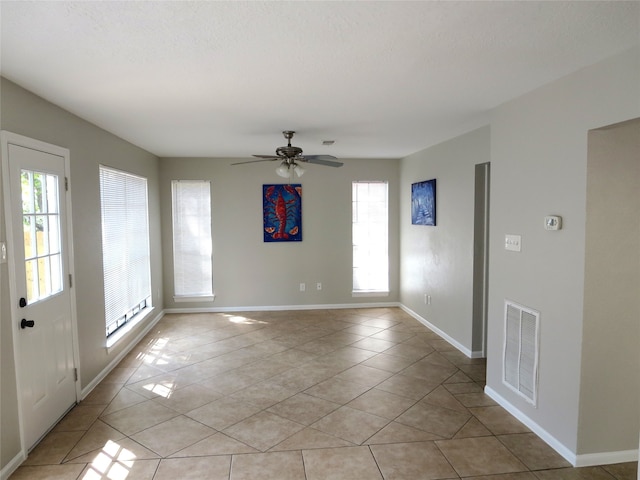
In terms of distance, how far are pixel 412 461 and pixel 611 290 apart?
1669 millimetres

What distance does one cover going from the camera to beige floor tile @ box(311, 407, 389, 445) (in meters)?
2.98

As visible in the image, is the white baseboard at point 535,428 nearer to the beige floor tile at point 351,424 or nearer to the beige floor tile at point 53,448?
the beige floor tile at point 351,424

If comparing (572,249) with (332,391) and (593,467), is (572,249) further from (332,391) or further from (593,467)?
(332,391)

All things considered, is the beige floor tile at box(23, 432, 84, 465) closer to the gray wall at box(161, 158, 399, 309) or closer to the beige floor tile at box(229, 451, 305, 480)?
the beige floor tile at box(229, 451, 305, 480)

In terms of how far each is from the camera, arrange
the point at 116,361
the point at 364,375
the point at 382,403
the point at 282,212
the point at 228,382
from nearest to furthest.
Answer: the point at 382,403, the point at 228,382, the point at 364,375, the point at 116,361, the point at 282,212

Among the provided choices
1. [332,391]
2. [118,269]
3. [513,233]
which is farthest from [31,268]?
[513,233]

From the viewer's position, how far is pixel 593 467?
8.48 ft

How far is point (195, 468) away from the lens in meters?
2.60

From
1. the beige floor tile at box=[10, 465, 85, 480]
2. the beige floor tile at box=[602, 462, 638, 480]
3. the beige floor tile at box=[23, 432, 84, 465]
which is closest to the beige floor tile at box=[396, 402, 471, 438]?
the beige floor tile at box=[602, 462, 638, 480]

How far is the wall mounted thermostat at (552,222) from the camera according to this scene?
8.85 ft

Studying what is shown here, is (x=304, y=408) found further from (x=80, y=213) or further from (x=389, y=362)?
(x=80, y=213)

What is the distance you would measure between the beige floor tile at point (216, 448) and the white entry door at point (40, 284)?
1072 millimetres

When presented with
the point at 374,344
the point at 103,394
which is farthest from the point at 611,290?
the point at 103,394

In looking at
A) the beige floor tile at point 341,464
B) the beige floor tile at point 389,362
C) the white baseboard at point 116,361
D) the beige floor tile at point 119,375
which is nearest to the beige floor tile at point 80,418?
the white baseboard at point 116,361
